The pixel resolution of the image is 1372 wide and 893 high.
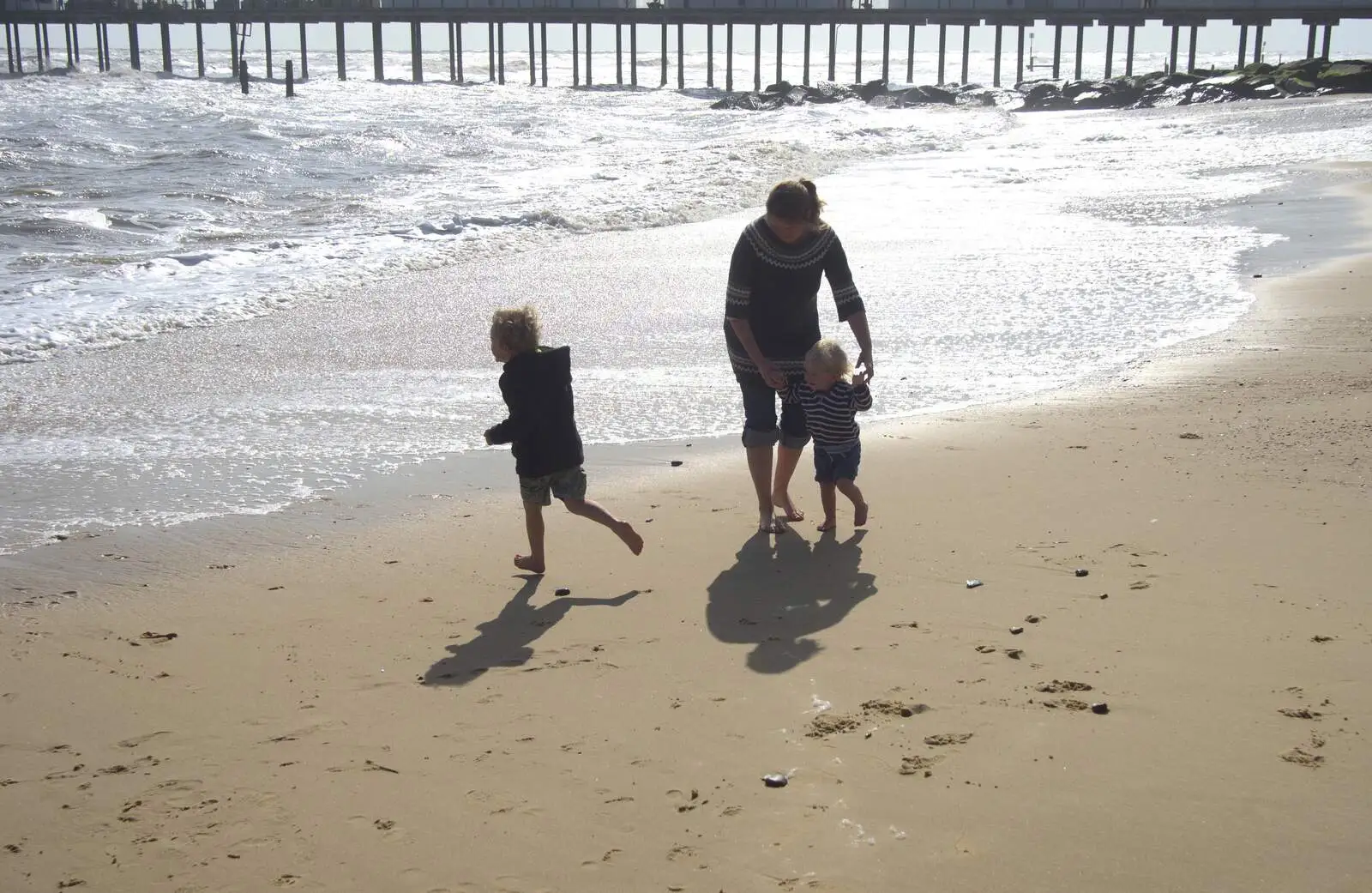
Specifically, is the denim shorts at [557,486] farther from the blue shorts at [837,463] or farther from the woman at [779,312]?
the blue shorts at [837,463]

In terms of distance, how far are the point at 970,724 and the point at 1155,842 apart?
0.58m

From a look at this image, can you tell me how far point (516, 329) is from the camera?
4.27m

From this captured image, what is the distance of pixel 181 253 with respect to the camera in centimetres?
1172

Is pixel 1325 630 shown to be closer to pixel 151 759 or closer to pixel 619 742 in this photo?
pixel 619 742

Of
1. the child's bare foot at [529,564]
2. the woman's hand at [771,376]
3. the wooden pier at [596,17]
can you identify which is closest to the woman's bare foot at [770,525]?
the woman's hand at [771,376]

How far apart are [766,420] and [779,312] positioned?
400 millimetres

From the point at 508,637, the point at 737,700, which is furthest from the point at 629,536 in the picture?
the point at 737,700

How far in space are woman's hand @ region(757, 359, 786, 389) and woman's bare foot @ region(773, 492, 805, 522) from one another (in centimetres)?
46

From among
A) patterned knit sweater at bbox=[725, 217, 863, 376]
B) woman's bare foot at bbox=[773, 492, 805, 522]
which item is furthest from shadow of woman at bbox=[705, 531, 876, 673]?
patterned knit sweater at bbox=[725, 217, 863, 376]

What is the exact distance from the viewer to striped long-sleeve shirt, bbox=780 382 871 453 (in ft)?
14.7

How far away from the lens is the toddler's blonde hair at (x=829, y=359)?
4380 mm

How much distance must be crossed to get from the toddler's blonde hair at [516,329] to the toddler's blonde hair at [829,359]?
96 cm

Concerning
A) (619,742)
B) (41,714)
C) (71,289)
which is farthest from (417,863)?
(71,289)

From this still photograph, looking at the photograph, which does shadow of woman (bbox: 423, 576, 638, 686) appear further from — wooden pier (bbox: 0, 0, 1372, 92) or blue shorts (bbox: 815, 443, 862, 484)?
wooden pier (bbox: 0, 0, 1372, 92)
